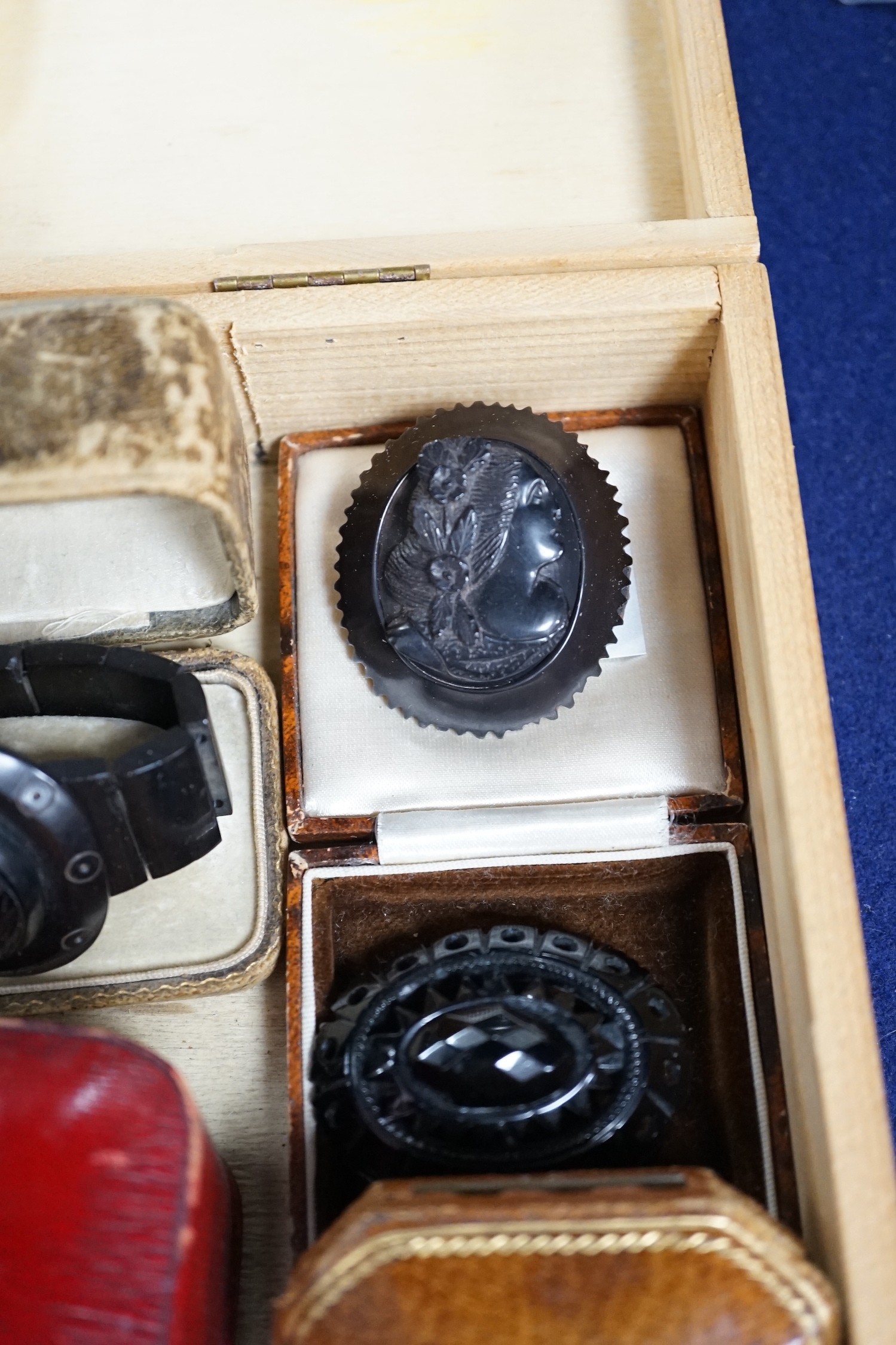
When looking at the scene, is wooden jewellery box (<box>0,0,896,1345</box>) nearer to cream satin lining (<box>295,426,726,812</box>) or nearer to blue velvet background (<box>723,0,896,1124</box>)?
cream satin lining (<box>295,426,726,812</box>)

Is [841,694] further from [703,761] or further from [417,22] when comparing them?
[417,22]

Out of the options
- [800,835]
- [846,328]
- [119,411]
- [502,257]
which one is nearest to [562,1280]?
[800,835]

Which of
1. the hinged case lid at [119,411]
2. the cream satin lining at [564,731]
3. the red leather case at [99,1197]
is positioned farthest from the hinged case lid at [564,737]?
the red leather case at [99,1197]

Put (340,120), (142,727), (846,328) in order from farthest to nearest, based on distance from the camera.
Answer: (846,328), (340,120), (142,727)

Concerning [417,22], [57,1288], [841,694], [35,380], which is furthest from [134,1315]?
[417,22]

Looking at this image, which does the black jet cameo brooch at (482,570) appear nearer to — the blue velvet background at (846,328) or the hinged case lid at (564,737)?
the hinged case lid at (564,737)

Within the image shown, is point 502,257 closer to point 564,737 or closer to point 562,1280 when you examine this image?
point 564,737
